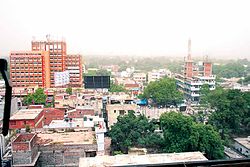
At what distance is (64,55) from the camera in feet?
19.3

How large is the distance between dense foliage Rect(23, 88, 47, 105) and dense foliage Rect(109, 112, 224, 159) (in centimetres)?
157

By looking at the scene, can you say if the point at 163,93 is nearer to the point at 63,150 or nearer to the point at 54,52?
the point at 54,52

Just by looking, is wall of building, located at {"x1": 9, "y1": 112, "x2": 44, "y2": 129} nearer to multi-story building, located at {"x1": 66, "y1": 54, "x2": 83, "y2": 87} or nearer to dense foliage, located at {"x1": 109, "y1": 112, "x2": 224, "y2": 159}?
dense foliage, located at {"x1": 109, "y1": 112, "x2": 224, "y2": 159}

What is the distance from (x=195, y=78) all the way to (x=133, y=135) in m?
4.52

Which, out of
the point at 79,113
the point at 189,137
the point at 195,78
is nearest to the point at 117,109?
the point at 79,113

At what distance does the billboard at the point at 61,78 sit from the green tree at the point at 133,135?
1.72 metres

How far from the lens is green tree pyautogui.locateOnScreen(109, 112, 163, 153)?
3.94 metres

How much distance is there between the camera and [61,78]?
18.1ft

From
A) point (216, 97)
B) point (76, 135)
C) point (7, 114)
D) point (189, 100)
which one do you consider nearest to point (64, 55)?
point (76, 135)

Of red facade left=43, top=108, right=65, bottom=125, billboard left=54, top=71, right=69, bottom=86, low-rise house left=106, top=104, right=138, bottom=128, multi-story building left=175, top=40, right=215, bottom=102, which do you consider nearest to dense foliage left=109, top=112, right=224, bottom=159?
low-rise house left=106, top=104, right=138, bottom=128

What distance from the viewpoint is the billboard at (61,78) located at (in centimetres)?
531

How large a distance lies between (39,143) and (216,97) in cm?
360

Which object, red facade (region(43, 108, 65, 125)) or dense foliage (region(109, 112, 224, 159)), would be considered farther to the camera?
red facade (region(43, 108, 65, 125))

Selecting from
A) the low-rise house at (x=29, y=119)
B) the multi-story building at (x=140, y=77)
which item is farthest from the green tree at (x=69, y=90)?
the multi-story building at (x=140, y=77)
